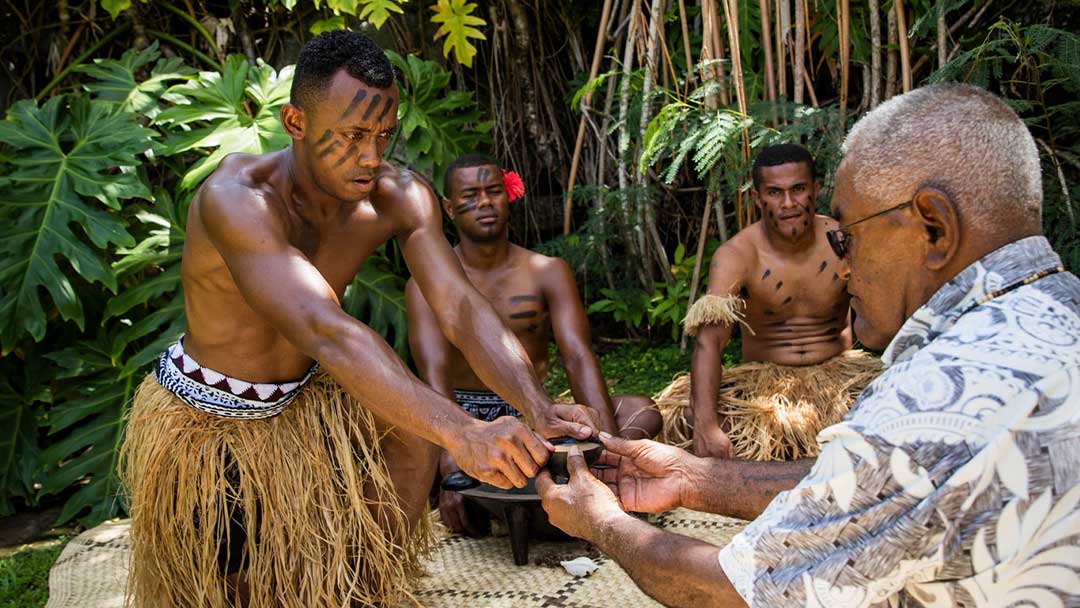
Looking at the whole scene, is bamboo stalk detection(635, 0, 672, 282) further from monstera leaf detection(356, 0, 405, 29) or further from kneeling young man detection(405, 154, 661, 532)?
monstera leaf detection(356, 0, 405, 29)

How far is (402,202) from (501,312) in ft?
4.07

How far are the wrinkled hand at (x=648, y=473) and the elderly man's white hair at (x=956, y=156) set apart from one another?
2.67ft

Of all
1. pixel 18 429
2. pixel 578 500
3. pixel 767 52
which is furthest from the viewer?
pixel 767 52

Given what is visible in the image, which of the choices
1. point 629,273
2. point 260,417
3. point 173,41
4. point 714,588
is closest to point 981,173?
point 714,588

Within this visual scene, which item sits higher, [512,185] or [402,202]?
[402,202]

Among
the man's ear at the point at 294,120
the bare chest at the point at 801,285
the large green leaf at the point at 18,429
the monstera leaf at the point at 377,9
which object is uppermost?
the monstera leaf at the point at 377,9

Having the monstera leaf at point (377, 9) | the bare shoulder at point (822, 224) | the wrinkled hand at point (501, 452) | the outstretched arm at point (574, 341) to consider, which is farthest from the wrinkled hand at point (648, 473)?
the monstera leaf at point (377, 9)

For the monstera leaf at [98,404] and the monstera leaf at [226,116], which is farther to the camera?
the monstera leaf at [226,116]

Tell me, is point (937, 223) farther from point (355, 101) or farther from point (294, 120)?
point (294, 120)

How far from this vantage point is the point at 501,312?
13.2ft

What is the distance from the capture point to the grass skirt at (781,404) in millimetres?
3756

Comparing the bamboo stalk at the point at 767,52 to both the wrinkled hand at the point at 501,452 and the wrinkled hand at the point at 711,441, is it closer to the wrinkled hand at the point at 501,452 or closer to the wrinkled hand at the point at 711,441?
the wrinkled hand at the point at 711,441

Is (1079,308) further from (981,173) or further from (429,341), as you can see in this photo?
(429,341)

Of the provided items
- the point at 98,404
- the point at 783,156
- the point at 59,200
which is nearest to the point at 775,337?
the point at 783,156
